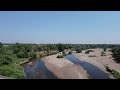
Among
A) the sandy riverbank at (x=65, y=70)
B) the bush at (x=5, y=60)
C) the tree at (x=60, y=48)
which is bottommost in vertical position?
the sandy riverbank at (x=65, y=70)

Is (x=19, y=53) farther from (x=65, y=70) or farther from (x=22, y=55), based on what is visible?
(x=65, y=70)

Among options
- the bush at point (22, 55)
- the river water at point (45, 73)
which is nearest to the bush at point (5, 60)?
the river water at point (45, 73)

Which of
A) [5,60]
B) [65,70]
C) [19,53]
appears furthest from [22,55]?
[65,70]

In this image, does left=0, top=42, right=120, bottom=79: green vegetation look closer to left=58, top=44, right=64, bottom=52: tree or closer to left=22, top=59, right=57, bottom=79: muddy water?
left=58, top=44, right=64, bottom=52: tree

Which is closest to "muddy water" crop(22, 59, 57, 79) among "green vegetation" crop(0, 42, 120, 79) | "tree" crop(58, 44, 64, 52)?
"green vegetation" crop(0, 42, 120, 79)

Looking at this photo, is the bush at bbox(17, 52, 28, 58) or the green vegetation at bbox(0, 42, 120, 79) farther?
the bush at bbox(17, 52, 28, 58)

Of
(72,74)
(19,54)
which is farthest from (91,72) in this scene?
(19,54)

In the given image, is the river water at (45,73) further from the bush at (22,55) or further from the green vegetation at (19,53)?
the bush at (22,55)

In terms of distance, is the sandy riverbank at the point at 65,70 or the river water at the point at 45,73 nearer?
the river water at the point at 45,73
